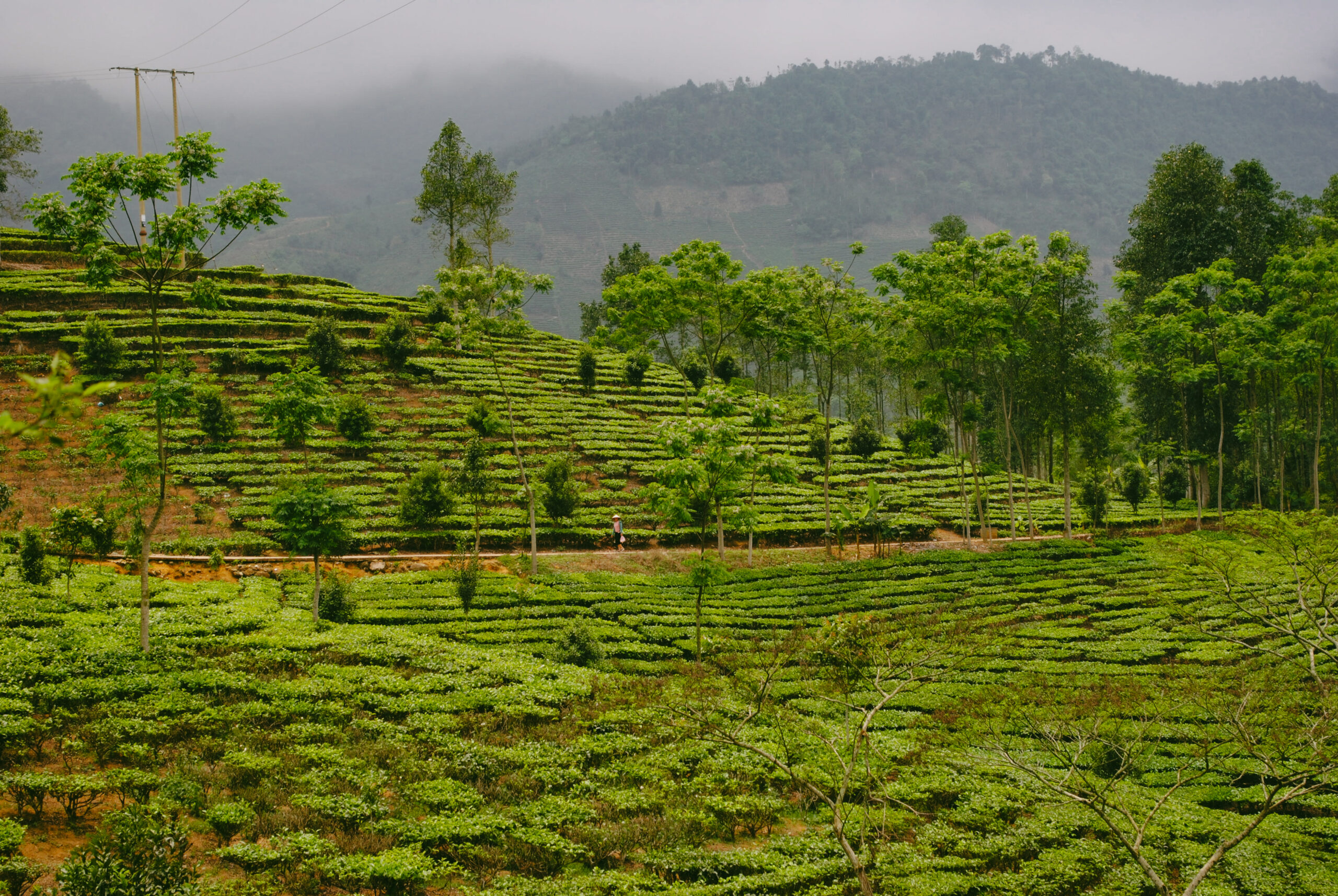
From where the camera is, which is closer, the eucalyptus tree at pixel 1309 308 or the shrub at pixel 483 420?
the eucalyptus tree at pixel 1309 308

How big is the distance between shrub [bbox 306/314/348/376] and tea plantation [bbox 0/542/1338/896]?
19328 millimetres

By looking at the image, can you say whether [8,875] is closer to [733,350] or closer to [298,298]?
[298,298]

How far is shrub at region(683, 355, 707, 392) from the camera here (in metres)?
45.4

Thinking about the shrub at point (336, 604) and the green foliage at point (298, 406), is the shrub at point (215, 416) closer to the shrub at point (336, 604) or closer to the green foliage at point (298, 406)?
the green foliage at point (298, 406)

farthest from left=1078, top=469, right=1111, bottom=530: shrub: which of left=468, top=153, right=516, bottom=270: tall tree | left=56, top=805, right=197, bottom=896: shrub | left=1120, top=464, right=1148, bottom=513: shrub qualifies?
left=468, top=153, right=516, bottom=270: tall tree

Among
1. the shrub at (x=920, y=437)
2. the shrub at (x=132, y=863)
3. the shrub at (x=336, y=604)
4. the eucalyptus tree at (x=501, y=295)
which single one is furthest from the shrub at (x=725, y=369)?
the shrub at (x=132, y=863)

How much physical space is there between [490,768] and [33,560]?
510 inches

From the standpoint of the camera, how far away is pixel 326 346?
35938 millimetres

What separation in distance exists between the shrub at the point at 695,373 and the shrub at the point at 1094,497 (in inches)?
836

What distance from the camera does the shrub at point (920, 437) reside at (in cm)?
3541

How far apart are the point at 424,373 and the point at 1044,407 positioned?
29373 millimetres

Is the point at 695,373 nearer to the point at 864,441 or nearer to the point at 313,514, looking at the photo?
the point at 864,441

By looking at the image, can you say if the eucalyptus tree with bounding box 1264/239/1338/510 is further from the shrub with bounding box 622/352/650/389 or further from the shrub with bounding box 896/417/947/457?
the shrub with bounding box 622/352/650/389

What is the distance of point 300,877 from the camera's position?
323 inches
